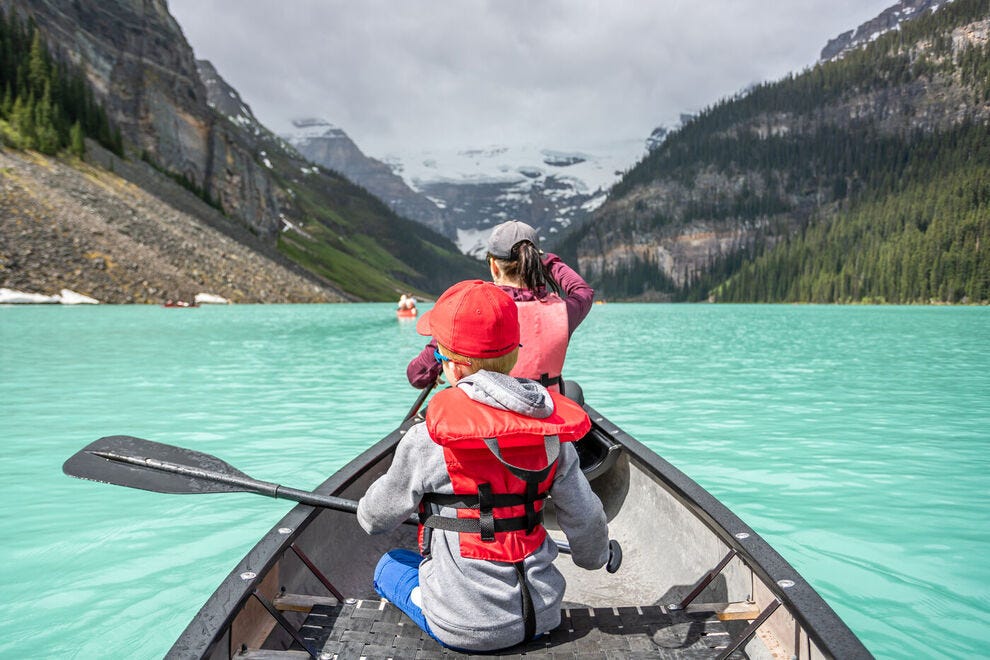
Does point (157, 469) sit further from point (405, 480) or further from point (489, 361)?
point (489, 361)

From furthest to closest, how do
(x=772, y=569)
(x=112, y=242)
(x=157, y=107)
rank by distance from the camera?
1. (x=157, y=107)
2. (x=112, y=242)
3. (x=772, y=569)

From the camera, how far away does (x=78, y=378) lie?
21531 millimetres

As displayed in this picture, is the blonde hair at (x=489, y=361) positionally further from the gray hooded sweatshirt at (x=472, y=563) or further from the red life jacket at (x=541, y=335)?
the red life jacket at (x=541, y=335)

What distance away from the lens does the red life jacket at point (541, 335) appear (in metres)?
6.04

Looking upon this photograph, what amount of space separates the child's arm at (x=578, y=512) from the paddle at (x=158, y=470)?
262 cm


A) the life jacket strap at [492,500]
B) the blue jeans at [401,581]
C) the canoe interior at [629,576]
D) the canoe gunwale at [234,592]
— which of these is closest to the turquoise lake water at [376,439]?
the canoe interior at [629,576]

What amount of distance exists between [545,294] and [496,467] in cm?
307

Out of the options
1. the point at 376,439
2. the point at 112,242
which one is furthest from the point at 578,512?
the point at 112,242

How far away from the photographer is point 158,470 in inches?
260

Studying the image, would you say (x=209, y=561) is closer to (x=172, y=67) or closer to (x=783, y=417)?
(x=783, y=417)

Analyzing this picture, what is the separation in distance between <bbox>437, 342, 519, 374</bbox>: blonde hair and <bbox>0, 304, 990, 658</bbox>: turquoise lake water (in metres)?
4.79

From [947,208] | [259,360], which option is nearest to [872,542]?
[259,360]

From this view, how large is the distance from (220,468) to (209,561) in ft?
7.21

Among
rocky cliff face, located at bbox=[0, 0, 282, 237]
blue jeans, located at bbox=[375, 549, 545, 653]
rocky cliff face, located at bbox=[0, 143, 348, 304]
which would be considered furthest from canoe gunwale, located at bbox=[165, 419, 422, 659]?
rocky cliff face, located at bbox=[0, 0, 282, 237]
